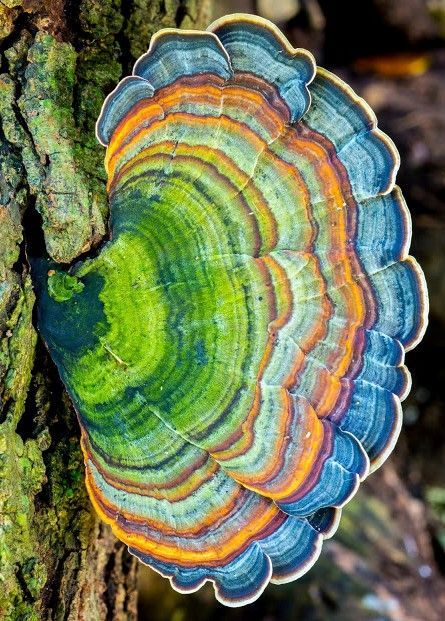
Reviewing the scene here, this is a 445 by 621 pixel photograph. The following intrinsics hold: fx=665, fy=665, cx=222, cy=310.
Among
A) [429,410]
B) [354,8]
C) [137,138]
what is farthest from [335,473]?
[354,8]

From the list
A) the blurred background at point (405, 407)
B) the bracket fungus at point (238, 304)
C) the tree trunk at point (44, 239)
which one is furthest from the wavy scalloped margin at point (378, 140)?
the blurred background at point (405, 407)

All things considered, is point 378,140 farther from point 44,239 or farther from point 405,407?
point 405,407

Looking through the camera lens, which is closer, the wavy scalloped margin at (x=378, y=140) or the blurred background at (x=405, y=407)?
the wavy scalloped margin at (x=378, y=140)

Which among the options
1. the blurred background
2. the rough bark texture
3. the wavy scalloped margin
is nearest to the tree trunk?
the rough bark texture

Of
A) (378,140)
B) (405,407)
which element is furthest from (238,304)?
(405,407)

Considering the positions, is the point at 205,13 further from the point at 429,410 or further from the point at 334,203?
the point at 429,410

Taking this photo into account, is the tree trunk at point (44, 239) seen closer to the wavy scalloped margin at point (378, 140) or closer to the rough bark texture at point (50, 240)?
the rough bark texture at point (50, 240)
